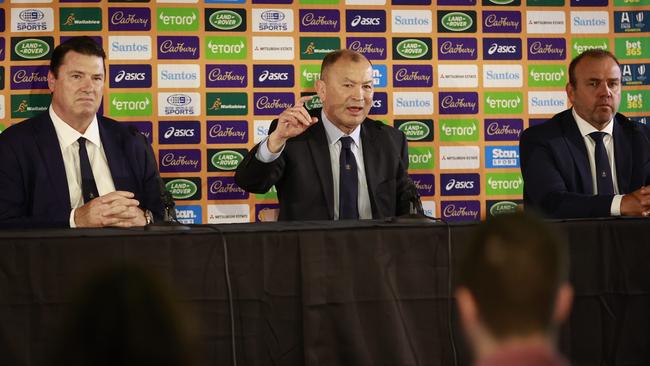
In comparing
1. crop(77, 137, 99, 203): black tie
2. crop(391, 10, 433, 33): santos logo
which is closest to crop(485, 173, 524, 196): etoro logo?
crop(391, 10, 433, 33): santos logo

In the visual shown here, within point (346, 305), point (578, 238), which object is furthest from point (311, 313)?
point (578, 238)

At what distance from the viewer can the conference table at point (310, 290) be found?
2.30m

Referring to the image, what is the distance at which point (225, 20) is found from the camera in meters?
4.76

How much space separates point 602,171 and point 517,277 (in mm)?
2847

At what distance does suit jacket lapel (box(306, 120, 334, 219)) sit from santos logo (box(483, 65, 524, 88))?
1689 millimetres

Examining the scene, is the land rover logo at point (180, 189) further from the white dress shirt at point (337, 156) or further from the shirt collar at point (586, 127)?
the shirt collar at point (586, 127)

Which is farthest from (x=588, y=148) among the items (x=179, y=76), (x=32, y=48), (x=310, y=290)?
(x=32, y=48)

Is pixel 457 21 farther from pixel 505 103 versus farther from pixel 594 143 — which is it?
pixel 594 143

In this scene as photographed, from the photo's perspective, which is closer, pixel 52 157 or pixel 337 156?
pixel 52 157

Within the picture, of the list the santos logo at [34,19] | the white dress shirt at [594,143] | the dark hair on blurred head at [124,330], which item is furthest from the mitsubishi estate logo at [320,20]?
the dark hair on blurred head at [124,330]

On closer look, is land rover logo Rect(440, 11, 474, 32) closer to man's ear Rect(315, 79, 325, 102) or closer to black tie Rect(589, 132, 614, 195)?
man's ear Rect(315, 79, 325, 102)

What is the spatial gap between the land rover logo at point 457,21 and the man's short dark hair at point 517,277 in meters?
4.21

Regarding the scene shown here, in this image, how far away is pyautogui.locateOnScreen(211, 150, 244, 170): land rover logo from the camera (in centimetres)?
476

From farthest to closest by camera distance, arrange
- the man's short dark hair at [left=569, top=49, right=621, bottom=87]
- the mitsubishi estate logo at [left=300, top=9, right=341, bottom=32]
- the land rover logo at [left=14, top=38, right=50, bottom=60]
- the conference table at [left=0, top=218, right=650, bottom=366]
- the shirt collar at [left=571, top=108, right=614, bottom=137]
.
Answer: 1. the mitsubishi estate logo at [left=300, top=9, right=341, bottom=32]
2. the land rover logo at [left=14, top=38, right=50, bottom=60]
3. the man's short dark hair at [left=569, top=49, right=621, bottom=87]
4. the shirt collar at [left=571, top=108, right=614, bottom=137]
5. the conference table at [left=0, top=218, right=650, bottom=366]
